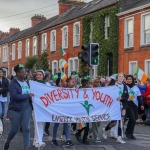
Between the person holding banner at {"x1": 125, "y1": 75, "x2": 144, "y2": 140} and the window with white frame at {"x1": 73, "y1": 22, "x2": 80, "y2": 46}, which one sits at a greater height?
the window with white frame at {"x1": 73, "y1": 22, "x2": 80, "y2": 46}

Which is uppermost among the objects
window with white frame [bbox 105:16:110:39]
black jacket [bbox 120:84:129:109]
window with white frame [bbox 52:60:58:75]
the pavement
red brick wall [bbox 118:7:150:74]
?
window with white frame [bbox 105:16:110:39]

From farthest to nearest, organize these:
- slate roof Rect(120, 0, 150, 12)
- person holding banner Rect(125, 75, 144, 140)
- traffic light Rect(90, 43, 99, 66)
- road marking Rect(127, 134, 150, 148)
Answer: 1. slate roof Rect(120, 0, 150, 12)
2. traffic light Rect(90, 43, 99, 66)
3. person holding banner Rect(125, 75, 144, 140)
4. road marking Rect(127, 134, 150, 148)

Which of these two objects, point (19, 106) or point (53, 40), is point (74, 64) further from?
point (19, 106)

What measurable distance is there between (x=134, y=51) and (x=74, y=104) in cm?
1773

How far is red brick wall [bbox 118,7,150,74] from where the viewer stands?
88.1ft

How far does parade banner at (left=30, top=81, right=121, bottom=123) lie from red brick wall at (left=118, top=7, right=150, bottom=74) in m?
15.6

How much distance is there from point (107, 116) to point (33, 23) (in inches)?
1662

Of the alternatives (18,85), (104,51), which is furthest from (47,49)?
(18,85)

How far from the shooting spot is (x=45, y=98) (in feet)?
33.9

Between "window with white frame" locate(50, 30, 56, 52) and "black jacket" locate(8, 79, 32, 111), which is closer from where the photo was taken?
"black jacket" locate(8, 79, 32, 111)

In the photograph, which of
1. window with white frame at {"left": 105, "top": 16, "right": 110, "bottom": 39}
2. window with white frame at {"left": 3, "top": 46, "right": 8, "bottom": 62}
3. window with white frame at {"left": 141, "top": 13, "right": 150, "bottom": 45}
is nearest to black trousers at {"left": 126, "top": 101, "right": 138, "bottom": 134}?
window with white frame at {"left": 141, "top": 13, "right": 150, "bottom": 45}

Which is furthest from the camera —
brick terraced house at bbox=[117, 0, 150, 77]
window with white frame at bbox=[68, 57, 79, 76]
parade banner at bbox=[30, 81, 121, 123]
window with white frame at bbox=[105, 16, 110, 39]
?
window with white frame at bbox=[68, 57, 79, 76]

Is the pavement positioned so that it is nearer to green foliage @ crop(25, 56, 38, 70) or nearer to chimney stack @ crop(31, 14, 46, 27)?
green foliage @ crop(25, 56, 38, 70)

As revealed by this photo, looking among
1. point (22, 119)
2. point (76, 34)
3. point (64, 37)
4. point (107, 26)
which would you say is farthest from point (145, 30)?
point (22, 119)
